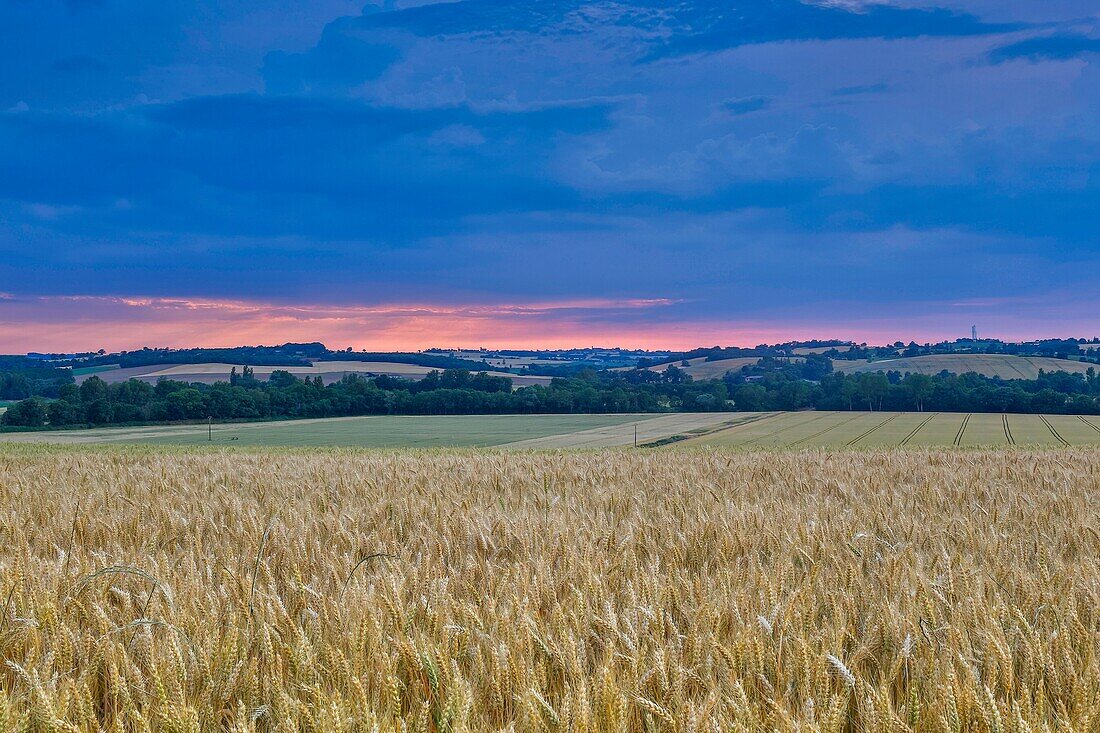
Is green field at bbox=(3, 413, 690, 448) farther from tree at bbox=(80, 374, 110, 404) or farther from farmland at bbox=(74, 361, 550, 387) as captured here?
farmland at bbox=(74, 361, 550, 387)

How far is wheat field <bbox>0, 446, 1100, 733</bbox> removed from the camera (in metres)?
1.92

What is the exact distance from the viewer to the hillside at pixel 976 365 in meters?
77.0

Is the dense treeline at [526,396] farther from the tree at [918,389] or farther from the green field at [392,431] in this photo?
the green field at [392,431]

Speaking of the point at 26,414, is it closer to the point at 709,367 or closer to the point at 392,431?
the point at 392,431

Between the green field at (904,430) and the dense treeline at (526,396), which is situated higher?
the dense treeline at (526,396)

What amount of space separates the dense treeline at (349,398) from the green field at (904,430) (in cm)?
1453

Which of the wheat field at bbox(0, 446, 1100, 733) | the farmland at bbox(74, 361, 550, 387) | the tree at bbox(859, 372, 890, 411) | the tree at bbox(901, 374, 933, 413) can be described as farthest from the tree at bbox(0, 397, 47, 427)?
the tree at bbox(901, 374, 933, 413)

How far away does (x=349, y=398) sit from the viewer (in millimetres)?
65375

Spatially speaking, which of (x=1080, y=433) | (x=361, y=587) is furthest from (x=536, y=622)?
(x=1080, y=433)

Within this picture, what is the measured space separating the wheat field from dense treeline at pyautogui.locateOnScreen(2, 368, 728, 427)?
58870mm

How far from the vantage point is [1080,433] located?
38.3 meters

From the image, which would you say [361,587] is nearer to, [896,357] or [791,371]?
[791,371]

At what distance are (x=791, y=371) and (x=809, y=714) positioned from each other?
8915 centimetres

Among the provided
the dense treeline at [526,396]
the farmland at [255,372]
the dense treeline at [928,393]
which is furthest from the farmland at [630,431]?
the farmland at [255,372]
